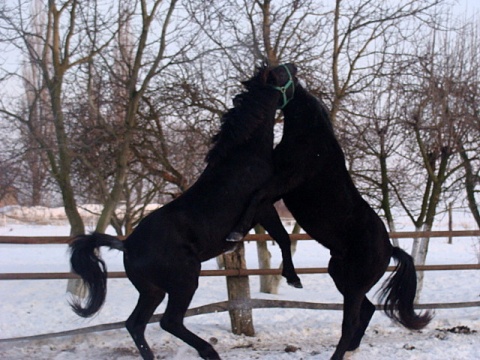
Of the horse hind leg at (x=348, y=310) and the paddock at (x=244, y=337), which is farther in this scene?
the paddock at (x=244, y=337)

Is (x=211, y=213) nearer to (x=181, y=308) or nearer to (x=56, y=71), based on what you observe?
(x=181, y=308)

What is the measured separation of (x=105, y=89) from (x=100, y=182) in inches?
64.9

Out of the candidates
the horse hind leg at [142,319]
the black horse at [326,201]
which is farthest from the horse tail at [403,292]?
the horse hind leg at [142,319]

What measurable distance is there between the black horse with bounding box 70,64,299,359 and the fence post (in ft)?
Result: 6.94

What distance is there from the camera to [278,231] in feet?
13.0

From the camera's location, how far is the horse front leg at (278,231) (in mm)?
3885

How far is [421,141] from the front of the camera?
8.77 meters

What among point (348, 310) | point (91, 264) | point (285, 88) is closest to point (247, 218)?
point (285, 88)

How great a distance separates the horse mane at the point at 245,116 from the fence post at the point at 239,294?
2.28 m

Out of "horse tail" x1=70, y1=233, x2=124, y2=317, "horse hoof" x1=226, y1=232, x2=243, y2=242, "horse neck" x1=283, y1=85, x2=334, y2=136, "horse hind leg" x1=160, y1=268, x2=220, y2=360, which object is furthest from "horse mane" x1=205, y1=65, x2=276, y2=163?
"horse tail" x1=70, y1=233, x2=124, y2=317

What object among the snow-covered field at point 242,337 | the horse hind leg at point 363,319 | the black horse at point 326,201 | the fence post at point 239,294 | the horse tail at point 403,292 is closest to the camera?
the black horse at point 326,201

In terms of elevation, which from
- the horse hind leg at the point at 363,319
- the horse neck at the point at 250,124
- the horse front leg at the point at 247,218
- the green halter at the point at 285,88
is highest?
the green halter at the point at 285,88

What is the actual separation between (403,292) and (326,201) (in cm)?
134

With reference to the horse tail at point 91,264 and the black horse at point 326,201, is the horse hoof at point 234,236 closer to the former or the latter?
the black horse at point 326,201
